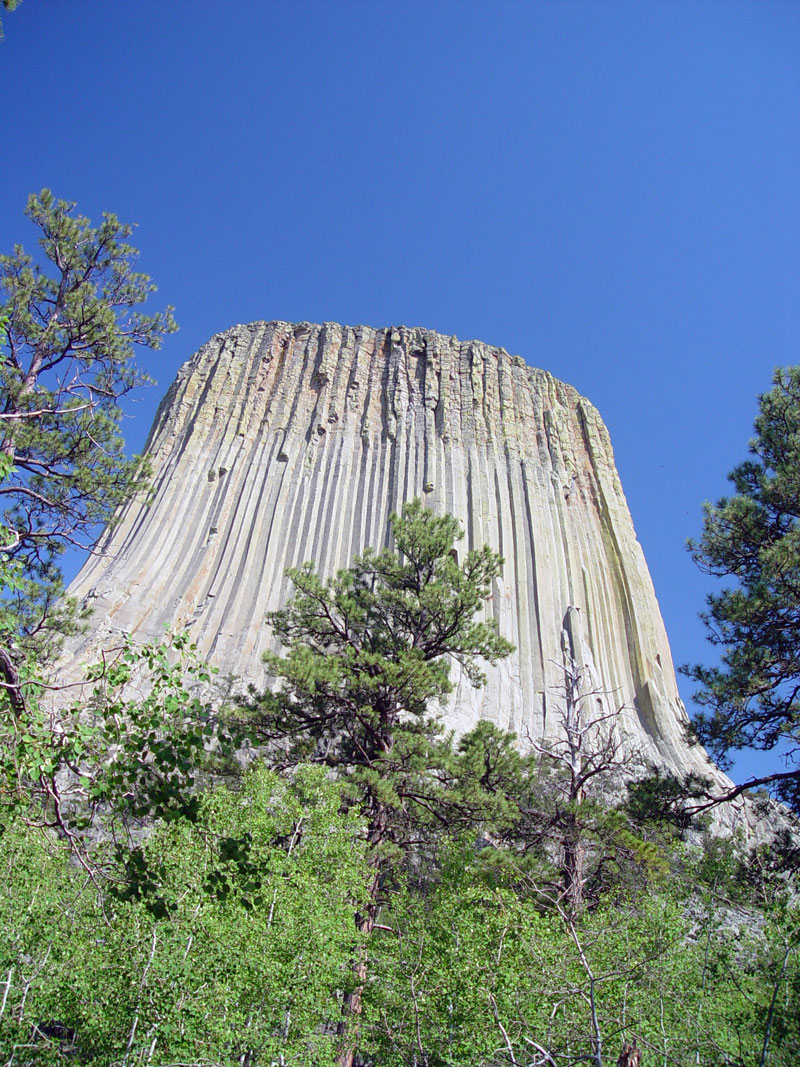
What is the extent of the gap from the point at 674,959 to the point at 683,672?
13.2 feet

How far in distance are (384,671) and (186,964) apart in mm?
6251

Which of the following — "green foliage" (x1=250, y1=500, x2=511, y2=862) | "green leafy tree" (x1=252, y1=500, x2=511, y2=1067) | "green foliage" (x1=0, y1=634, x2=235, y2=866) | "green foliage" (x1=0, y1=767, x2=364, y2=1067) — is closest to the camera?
"green foliage" (x1=0, y1=634, x2=235, y2=866)

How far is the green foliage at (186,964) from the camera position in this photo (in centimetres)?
718

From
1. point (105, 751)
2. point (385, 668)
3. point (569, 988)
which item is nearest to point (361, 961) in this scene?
point (569, 988)

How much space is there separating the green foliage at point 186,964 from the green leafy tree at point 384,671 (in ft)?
6.44

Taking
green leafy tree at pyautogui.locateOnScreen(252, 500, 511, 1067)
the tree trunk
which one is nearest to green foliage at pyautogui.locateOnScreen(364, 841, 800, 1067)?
the tree trunk

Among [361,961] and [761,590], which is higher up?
[761,590]

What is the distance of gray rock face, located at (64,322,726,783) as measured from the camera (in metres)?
30.3

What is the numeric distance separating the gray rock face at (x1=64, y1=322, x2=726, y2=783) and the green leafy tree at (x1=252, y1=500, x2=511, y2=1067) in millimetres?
13558

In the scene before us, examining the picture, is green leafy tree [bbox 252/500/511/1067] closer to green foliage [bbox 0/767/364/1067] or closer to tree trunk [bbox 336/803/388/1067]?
tree trunk [bbox 336/803/388/1067]

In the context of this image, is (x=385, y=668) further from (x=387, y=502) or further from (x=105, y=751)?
(x=387, y=502)

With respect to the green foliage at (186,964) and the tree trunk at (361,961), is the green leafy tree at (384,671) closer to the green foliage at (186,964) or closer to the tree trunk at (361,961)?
the tree trunk at (361,961)

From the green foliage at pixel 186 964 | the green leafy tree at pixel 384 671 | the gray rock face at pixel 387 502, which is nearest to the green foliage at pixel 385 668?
the green leafy tree at pixel 384 671

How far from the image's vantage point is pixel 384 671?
12.9 metres
